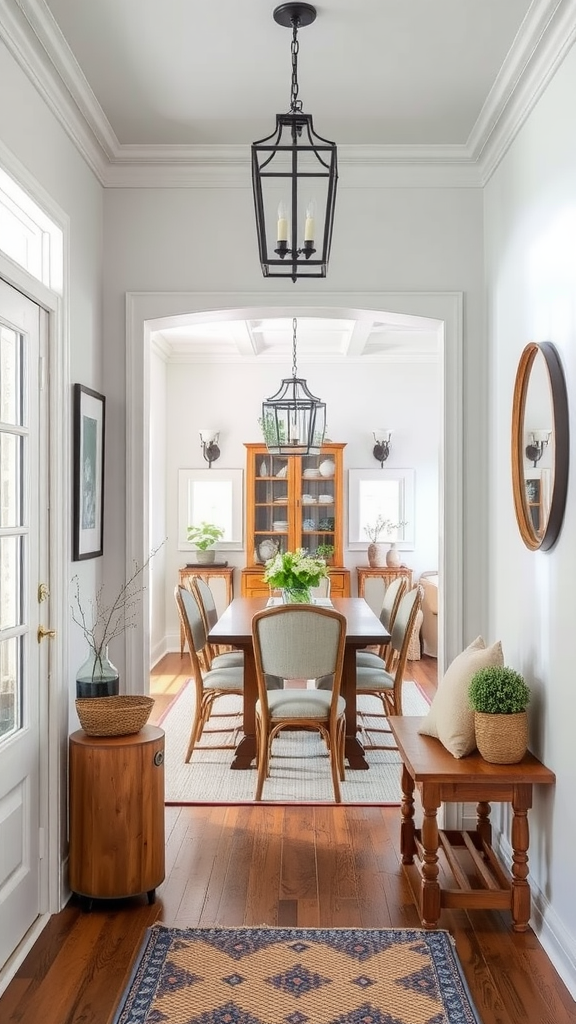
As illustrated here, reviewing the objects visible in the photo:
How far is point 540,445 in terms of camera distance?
2887mm

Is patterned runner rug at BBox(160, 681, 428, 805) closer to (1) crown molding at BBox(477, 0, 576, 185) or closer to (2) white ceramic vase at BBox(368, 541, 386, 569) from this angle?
(2) white ceramic vase at BBox(368, 541, 386, 569)

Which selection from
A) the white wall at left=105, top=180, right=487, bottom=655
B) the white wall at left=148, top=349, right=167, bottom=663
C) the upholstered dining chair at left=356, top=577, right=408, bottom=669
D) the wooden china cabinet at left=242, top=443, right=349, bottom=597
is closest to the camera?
the white wall at left=105, top=180, right=487, bottom=655

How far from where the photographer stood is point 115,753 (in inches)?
117

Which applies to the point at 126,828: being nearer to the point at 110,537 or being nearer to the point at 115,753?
the point at 115,753

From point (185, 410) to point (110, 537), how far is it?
4.74 metres

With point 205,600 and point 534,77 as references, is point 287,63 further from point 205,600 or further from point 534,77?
point 205,600

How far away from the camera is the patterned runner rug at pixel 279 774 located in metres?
4.27

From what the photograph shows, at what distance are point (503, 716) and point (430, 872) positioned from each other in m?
0.57

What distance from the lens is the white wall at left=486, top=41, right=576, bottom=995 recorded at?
8.61ft

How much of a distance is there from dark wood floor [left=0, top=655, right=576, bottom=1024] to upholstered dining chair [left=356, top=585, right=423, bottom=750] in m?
0.98

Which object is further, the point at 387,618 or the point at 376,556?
the point at 376,556

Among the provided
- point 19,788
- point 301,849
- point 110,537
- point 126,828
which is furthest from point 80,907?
point 110,537

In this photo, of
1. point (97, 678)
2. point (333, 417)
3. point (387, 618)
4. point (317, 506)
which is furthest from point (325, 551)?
point (97, 678)

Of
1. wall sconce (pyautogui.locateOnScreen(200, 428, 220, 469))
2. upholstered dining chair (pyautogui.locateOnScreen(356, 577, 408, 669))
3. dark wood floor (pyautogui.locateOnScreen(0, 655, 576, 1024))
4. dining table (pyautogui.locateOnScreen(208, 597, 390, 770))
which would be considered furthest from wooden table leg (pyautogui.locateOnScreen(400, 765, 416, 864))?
wall sconce (pyautogui.locateOnScreen(200, 428, 220, 469))
